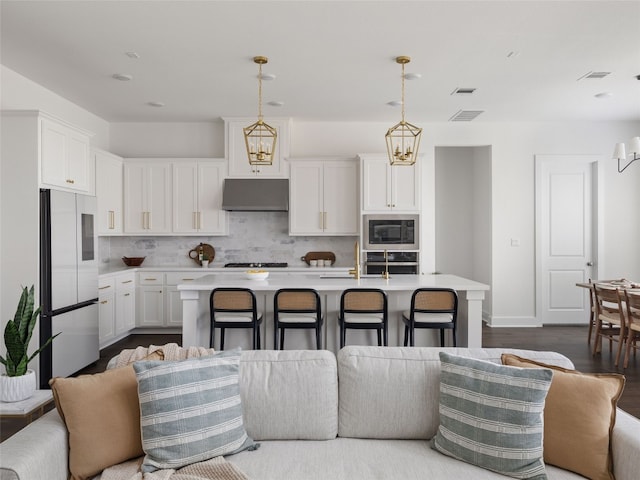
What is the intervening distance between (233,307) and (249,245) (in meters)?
3.00

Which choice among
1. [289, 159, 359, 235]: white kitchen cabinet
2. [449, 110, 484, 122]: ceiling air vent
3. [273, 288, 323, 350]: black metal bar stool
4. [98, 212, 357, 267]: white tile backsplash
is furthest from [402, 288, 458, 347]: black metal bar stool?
[449, 110, 484, 122]: ceiling air vent

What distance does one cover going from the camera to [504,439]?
1.74 meters

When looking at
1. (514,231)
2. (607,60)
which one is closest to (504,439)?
(607,60)

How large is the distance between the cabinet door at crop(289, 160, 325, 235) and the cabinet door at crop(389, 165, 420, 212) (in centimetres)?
103

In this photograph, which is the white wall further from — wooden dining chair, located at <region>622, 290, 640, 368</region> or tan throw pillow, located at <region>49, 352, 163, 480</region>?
tan throw pillow, located at <region>49, 352, 163, 480</region>

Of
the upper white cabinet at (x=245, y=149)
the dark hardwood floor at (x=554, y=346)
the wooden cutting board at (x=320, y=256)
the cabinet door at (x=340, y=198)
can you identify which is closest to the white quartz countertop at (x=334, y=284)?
the dark hardwood floor at (x=554, y=346)

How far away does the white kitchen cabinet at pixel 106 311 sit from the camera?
5363 millimetres

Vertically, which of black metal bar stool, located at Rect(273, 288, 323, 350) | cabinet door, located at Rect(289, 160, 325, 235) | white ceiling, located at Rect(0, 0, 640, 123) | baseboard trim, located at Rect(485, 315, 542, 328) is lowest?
baseboard trim, located at Rect(485, 315, 542, 328)

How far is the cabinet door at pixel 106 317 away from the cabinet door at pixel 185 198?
55.0 inches

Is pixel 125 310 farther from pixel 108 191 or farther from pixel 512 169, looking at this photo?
pixel 512 169

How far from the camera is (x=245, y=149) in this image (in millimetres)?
6477

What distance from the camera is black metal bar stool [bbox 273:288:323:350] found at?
3949 millimetres

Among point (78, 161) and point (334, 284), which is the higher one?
point (78, 161)

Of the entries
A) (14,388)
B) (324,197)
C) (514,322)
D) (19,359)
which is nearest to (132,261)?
(324,197)
